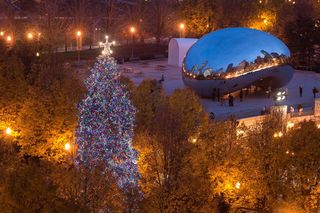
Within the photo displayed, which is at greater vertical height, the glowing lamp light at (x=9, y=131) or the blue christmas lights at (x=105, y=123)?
the blue christmas lights at (x=105, y=123)

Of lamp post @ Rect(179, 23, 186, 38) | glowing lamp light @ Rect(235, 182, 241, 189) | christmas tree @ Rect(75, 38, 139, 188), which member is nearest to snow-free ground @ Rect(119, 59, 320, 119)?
lamp post @ Rect(179, 23, 186, 38)

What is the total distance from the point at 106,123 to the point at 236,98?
16.0m

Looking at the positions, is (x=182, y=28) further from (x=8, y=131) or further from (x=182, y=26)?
(x=8, y=131)

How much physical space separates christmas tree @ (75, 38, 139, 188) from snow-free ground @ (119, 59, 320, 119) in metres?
10.1

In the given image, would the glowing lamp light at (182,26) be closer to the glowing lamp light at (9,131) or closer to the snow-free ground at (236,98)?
the snow-free ground at (236,98)

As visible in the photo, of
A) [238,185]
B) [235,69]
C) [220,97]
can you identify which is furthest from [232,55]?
[238,185]

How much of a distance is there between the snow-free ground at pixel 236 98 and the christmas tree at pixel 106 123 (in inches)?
399

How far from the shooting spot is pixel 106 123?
68.2 ft

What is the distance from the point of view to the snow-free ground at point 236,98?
31.6 m

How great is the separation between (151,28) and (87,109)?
4655cm

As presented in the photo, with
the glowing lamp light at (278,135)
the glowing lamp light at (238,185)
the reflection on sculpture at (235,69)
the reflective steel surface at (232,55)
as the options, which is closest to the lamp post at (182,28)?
the reflective steel surface at (232,55)

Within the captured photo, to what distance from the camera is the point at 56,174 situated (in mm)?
18281

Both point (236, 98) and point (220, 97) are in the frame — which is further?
point (236, 98)

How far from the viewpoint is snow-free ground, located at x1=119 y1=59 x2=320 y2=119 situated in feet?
104
